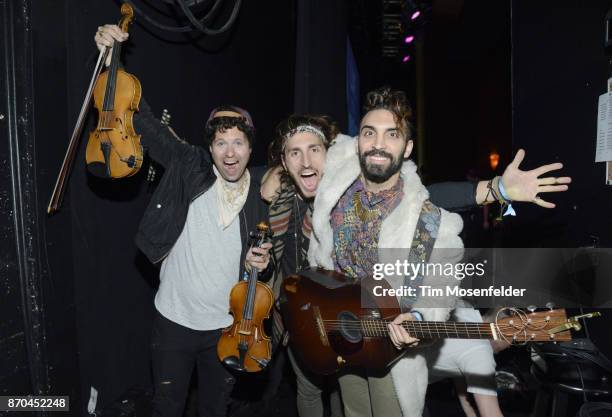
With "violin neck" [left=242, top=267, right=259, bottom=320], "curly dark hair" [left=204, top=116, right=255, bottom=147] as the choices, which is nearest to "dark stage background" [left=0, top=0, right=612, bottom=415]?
"curly dark hair" [left=204, top=116, right=255, bottom=147]

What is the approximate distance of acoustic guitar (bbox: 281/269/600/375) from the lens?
1.63 metres

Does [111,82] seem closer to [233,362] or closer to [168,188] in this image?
[168,188]

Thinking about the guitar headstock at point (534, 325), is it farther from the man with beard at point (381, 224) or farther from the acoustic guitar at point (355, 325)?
the man with beard at point (381, 224)

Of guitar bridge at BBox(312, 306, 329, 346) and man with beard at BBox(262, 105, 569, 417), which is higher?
man with beard at BBox(262, 105, 569, 417)

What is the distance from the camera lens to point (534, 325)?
1603 millimetres

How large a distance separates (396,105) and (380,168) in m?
0.32

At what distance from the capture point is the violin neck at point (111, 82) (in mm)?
1944

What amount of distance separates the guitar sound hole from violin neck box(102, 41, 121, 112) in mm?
1481

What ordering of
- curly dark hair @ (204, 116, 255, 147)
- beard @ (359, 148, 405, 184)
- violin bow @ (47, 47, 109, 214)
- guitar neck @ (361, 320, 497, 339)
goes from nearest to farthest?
1. guitar neck @ (361, 320, 497, 339)
2. beard @ (359, 148, 405, 184)
3. violin bow @ (47, 47, 109, 214)
4. curly dark hair @ (204, 116, 255, 147)

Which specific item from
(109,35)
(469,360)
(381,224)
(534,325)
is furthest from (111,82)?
(469,360)

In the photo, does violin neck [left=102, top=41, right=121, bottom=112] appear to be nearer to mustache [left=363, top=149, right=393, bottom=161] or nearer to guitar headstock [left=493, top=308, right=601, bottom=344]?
mustache [left=363, top=149, right=393, bottom=161]

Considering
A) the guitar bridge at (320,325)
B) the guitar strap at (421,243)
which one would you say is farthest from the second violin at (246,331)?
the guitar strap at (421,243)

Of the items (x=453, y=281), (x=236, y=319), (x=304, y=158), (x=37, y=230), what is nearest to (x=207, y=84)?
(x=304, y=158)

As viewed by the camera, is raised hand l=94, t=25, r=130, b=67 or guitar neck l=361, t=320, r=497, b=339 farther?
raised hand l=94, t=25, r=130, b=67
